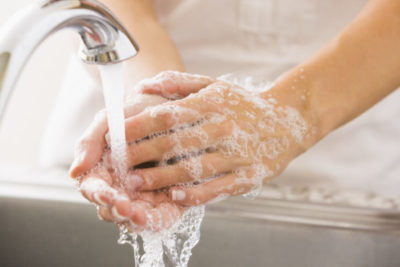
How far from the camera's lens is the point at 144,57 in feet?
2.16

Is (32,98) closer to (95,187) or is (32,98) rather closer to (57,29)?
Result: (95,187)

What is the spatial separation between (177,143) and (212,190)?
57 mm

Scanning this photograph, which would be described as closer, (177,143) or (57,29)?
(57,29)

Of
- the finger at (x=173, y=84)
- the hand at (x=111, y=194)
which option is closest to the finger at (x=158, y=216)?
the hand at (x=111, y=194)

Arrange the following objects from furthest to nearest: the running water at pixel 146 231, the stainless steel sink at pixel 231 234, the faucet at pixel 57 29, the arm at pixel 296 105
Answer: the stainless steel sink at pixel 231 234 < the arm at pixel 296 105 < the running water at pixel 146 231 < the faucet at pixel 57 29

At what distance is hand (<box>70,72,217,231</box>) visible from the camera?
42 centimetres

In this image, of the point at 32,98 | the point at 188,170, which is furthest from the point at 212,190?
the point at 32,98

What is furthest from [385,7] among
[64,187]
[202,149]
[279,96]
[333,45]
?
[64,187]

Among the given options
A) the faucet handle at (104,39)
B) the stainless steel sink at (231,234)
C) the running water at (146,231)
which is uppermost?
the faucet handle at (104,39)

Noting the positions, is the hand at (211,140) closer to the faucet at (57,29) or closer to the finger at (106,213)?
the finger at (106,213)

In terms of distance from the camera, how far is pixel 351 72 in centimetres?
61

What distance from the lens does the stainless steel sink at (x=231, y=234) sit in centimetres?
63

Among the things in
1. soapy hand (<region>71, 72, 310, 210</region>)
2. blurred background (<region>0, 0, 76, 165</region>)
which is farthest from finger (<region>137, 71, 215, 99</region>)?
blurred background (<region>0, 0, 76, 165</region>)

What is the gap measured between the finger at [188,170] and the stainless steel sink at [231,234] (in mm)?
155
